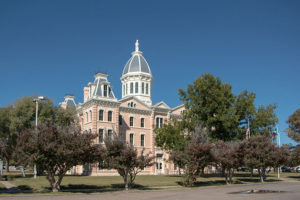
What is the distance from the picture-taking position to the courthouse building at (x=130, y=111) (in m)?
48.9

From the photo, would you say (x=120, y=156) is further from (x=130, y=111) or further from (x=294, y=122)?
(x=294, y=122)

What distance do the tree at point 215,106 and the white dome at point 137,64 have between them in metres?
13.8

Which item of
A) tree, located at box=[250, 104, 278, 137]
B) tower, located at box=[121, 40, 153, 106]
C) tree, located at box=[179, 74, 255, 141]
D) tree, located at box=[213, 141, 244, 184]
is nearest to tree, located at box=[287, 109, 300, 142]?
tree, located at box=[250, 104, 278, 137]

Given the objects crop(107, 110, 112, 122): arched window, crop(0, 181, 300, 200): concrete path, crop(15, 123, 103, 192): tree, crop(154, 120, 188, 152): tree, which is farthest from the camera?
crop(107, 110, 112, 122): arched window

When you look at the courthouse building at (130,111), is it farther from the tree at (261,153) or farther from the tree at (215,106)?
the tree at (261,153)

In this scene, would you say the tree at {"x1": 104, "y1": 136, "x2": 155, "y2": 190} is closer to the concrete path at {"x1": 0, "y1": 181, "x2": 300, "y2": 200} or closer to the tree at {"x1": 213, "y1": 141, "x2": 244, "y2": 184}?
the concrete path at {"x1": 0, "y1": 181, "x2": 300, "y2": 200}

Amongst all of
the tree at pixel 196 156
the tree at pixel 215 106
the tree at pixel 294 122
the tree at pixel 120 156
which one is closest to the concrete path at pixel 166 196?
the tree at pixel 120 156

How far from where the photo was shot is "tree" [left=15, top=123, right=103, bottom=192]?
854 inches

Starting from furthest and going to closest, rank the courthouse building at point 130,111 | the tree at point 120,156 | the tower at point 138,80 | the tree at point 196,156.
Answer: the tower at point 138,80, the courthouse building at point 130,111, the tree at point 196,156, the tree at point 120,156

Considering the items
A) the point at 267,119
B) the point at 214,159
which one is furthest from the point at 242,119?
the point at 214,159

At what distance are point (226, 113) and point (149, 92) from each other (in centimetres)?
1845

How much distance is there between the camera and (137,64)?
61750 mm

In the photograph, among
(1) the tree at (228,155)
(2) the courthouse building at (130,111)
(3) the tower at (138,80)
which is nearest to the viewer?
(1) the tree at (228,155)

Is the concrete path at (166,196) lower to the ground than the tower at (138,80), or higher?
lower
